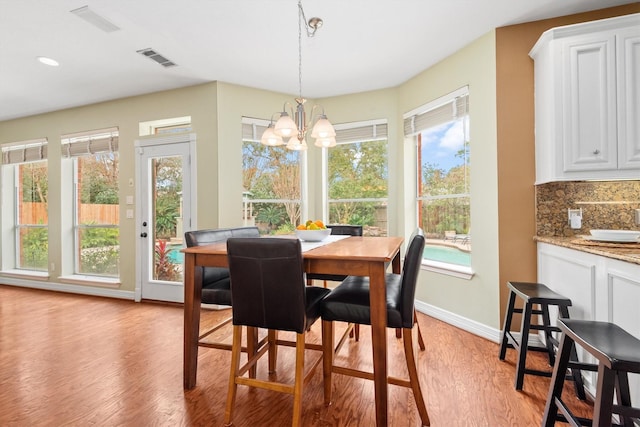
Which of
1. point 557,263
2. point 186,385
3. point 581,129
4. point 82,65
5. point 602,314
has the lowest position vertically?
point 186,385

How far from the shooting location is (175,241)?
406 centimetres

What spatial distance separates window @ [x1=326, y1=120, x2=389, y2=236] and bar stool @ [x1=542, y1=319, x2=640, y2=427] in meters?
2.68

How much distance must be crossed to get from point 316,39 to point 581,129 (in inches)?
85.2

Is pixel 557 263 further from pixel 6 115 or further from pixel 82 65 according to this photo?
pixel 6 115

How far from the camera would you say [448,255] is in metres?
3.47

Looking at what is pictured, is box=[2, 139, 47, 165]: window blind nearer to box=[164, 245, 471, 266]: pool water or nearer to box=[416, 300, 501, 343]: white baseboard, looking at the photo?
box=[164, 245, 471, 266]: pool water

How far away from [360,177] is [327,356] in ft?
8.85

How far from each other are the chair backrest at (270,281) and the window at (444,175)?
2251 millimetres

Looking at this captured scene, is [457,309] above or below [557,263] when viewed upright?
below

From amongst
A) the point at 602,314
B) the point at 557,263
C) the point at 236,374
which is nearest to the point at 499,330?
the point at 557,263

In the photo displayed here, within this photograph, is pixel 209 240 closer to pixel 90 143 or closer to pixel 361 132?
pixel 361 132

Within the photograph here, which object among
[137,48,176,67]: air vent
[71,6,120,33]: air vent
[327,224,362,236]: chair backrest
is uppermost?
[137,48,176,67]: air vent

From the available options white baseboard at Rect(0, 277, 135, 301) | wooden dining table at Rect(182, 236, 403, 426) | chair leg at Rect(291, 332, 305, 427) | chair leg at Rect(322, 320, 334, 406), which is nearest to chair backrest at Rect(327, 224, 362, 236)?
wooden dining table at Rect(182, 236, 403, 426)

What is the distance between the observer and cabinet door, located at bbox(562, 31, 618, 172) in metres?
2.18
